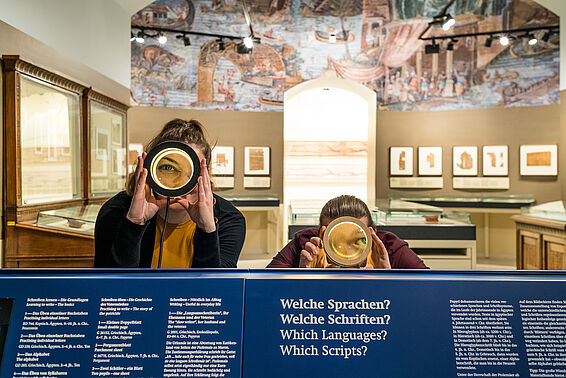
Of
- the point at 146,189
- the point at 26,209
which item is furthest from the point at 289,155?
the point at 146,189

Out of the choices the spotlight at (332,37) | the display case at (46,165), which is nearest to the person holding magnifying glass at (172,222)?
the display case at (46,165)

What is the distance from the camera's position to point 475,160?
9.67 meters

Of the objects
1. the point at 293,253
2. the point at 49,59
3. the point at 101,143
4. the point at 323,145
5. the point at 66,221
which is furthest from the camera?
the point at 323,145

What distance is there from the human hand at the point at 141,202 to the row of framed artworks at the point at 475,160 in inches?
370

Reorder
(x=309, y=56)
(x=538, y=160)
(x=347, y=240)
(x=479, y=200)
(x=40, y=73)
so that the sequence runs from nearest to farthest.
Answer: (x=347, y=240)
(x=40, y=73)
(x=479, y=200)
(x=538, y=160)
(x=309, y=56)

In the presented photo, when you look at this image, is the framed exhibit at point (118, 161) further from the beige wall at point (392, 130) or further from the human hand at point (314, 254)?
the human hand at point (314, 254)

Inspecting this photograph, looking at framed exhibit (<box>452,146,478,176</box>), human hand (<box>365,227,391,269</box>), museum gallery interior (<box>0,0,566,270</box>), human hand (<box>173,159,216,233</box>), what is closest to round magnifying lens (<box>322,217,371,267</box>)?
human hand (<box>365,227,391,269</box>)

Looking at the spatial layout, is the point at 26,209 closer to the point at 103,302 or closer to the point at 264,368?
the point at 103,302

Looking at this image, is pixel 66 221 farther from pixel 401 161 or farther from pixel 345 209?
pixel 401 161

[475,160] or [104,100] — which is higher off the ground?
[104,100]

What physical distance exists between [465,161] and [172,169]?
32.4 ft

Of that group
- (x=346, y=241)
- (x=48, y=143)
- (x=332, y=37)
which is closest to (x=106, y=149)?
(x=48, y=143)

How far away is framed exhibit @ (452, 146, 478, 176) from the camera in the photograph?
31.8 feet

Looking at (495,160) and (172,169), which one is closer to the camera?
(172,169)
